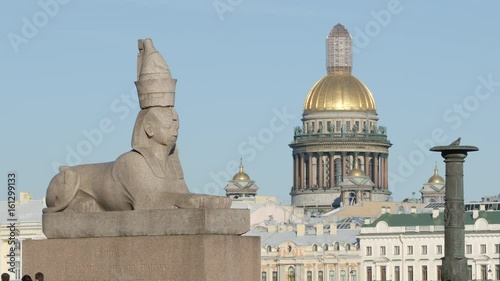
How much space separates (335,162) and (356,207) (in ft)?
48.7

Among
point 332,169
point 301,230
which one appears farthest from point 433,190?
point 301,230

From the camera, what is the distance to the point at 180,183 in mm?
17453

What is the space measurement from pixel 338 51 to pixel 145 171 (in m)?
146

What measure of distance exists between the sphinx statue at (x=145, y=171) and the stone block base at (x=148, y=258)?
0.36 metres

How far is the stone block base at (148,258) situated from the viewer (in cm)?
1684

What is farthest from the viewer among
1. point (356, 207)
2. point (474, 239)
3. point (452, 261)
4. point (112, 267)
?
point (356, 207)

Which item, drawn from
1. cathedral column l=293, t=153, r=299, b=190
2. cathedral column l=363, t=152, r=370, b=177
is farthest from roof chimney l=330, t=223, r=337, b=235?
cathedral column l=293, t=153, r=299, b=190

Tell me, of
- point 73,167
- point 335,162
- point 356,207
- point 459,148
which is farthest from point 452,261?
point 335,162

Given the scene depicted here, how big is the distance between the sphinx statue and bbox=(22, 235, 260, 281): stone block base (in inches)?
14.1

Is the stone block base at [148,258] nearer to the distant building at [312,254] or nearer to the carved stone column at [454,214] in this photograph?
the carved stone column at [454,214]

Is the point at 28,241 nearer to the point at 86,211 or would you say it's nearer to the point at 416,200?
the point at 86,211

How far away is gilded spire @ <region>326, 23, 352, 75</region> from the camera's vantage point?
161m

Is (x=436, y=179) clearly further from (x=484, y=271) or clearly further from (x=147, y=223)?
(x=147, y=223)

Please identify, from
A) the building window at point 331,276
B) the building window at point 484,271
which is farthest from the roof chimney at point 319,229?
the building window at point 484,271
